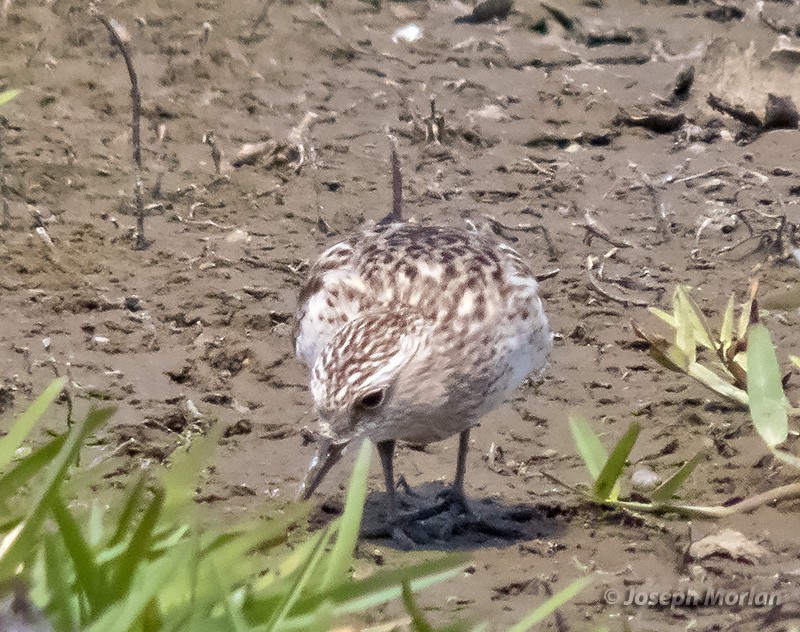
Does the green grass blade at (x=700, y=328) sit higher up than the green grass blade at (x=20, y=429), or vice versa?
the green grass blade at (x=20, y=429)

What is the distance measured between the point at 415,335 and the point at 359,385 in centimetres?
37

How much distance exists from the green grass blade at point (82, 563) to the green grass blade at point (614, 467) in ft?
8.10

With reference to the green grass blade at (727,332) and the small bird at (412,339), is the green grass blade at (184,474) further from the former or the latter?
the green grass blade at (727,332)

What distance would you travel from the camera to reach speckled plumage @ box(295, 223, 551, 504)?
177 inches

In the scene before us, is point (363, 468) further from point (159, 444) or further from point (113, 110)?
point (113, 110)

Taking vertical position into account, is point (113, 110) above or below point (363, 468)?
below

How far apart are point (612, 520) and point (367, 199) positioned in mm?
2866

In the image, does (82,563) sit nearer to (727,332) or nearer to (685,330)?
(685,330)

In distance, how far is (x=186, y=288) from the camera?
20.9 ft

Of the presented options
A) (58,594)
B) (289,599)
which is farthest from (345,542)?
(58,594)

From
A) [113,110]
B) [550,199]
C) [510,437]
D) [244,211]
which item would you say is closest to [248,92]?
[113,110]

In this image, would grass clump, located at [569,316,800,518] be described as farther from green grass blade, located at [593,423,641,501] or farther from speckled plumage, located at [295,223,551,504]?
speckled plumage, located at [295,223,551,504]

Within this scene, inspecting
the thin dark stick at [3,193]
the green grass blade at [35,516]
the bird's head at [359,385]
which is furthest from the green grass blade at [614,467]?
the thin dark stick at [3,193]

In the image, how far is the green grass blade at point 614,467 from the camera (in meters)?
4.46
